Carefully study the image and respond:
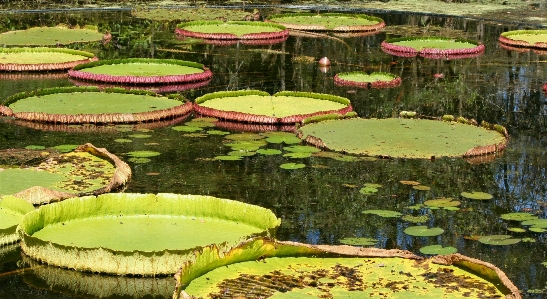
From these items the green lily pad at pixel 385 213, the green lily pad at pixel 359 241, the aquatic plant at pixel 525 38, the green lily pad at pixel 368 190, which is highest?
the green lily pad at pixel 359 241

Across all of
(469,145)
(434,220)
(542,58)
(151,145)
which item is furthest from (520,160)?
(542,58)

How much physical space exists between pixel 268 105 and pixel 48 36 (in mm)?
5735

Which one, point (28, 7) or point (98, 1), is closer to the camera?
point (28, 7)

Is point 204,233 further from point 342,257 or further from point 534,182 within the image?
point 534,182

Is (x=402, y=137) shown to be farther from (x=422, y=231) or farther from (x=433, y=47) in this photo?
(x=433, y=47)

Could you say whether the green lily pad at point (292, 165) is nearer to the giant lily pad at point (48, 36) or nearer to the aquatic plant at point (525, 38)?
the giant lily pad at point (48, 36)

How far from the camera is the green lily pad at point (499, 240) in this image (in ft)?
19.7

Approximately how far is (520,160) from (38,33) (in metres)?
8.57

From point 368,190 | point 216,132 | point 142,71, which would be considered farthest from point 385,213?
point 142,71

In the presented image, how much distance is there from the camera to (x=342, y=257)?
5301 millimetres

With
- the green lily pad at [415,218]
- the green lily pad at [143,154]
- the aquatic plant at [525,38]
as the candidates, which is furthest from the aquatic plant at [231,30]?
the green lily pad at [415,218]

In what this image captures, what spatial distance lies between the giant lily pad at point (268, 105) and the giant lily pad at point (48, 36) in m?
4.59

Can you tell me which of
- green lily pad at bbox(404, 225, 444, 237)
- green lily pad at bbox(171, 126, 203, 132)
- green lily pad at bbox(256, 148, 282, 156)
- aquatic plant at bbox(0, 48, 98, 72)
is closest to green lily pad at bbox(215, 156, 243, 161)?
green lily pad at bbox(256, 148, 282, 156)

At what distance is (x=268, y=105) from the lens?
9703mm
